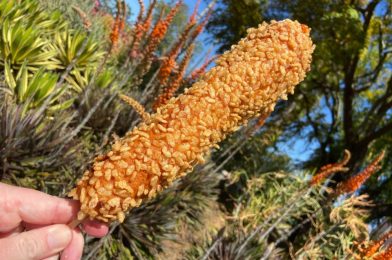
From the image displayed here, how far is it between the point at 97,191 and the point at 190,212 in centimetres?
664

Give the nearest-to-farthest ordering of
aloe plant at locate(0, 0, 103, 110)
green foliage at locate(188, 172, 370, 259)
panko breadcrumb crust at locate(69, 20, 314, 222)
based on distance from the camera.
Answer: panko breadcrumb crust at locate(69, 20, 314, 222)
green foliage at locate(188, 172, 370, 259)
aloe plant at locate(0, 0, 103, 110)

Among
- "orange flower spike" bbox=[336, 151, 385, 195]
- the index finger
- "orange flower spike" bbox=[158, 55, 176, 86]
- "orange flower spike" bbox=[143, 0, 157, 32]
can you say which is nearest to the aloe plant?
"orange flower spike" bbox=[143, 0, 157, 32]

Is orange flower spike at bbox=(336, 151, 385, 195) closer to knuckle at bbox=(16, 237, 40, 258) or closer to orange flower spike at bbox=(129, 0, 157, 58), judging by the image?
orange flower spike at bbox=(129, 0, 157, 58)

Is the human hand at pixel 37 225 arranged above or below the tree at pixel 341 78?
below

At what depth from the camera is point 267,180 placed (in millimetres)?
10344

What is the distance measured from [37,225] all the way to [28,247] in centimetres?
18

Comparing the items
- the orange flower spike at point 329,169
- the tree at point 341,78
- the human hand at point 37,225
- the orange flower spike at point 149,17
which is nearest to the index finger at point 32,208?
the human hand at point 37,225

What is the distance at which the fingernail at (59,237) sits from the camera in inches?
53.0

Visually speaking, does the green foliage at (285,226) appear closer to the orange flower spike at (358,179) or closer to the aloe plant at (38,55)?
the orange flower spike at (358,179)

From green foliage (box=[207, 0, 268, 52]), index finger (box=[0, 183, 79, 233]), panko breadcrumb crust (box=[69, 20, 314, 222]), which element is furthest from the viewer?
green foliage (box=[207, 0, 268, 52])

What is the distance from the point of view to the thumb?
134 centimetres

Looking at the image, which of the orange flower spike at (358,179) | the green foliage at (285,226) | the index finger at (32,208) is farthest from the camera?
the green foliage at (285,226)

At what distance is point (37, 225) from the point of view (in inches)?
59.6

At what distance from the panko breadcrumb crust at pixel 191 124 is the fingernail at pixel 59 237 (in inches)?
3.9
